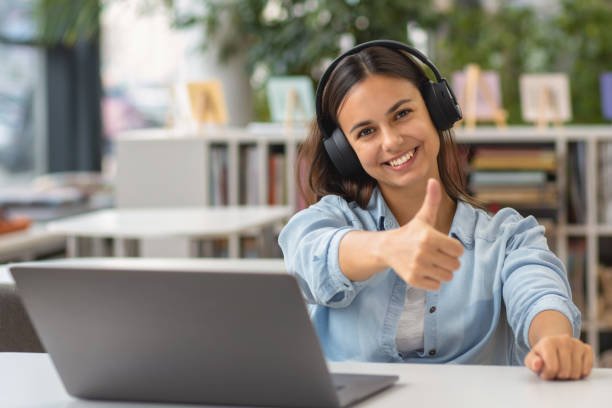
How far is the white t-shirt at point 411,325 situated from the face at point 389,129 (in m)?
0.19

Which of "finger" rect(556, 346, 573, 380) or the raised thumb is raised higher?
the raised thumb

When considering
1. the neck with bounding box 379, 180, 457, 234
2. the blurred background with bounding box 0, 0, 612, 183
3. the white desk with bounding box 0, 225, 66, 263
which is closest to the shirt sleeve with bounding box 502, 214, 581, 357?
the neck with bounding box 379, 180, 457, 234

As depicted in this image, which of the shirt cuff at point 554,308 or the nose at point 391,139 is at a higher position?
the nose at point 391,139

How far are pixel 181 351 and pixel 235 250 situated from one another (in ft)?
9.28

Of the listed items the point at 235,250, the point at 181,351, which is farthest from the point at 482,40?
the point at 181,351

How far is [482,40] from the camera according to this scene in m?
7.11

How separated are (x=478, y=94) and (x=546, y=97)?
330 mm

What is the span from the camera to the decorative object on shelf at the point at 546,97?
3955 millimetres

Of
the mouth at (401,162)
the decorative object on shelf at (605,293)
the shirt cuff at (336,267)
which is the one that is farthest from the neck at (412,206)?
the decorative object on shelf at (605,293)

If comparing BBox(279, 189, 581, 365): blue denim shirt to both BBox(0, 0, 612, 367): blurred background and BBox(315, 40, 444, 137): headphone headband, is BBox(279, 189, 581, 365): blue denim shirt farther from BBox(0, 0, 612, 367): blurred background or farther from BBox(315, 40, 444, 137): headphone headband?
BBox(0, 0, 612, 367): blurred background

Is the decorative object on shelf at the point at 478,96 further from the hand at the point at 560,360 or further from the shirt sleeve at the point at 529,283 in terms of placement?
the hand at the point at 560,360

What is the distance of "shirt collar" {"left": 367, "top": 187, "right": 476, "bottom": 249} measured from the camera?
4.42 feet

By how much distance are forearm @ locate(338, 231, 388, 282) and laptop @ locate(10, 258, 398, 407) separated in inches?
7.0

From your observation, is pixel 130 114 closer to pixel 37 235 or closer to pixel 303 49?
pixel 303 49
